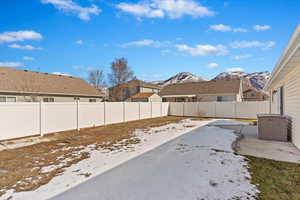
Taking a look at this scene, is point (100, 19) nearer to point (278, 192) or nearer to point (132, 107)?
point (132, 107)

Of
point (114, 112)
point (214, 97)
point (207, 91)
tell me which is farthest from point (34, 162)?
point (207, 91)

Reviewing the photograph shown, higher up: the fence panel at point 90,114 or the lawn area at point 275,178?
the fence panel at point 90,114

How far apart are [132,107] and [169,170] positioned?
10170 mm

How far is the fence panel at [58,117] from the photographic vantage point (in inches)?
309

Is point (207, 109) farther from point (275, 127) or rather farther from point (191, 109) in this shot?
point (275, 127)

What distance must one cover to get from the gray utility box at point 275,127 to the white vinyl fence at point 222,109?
8.22 meters

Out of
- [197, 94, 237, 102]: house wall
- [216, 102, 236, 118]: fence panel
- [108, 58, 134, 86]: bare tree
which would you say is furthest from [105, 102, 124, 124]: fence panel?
[108, 58, 134, 86]: bare tree

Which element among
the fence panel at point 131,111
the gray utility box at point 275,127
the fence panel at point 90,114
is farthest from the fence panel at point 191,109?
the gray utility box at point 275,127

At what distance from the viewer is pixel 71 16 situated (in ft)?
32.3

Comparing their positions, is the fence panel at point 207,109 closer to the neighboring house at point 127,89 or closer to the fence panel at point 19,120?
the fence panel at point 19,120

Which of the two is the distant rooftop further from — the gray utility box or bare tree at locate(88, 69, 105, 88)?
the gray utility box

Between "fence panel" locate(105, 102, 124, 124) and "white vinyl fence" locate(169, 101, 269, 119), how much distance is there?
24.9ft

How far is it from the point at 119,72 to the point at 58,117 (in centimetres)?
2222

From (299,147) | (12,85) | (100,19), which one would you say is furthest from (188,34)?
(12,85)
